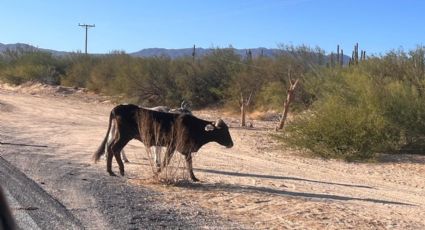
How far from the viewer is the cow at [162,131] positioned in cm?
1186

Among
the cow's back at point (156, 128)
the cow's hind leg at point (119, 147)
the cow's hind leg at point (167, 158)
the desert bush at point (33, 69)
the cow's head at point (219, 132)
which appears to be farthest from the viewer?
the desert bush at point (33, 69)

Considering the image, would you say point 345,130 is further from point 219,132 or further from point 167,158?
point 167,158

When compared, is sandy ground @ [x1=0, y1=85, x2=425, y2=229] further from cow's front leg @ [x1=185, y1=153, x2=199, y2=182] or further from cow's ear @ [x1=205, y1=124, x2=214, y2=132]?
cow's ear @ [x1=205, y1=124, x2=214, y2=132]

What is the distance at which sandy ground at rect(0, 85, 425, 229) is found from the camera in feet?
28.3

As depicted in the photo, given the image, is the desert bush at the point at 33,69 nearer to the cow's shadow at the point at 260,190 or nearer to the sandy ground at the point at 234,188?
the sandy ground at the point at 234,188

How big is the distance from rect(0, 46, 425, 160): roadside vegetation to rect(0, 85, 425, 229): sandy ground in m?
0.98

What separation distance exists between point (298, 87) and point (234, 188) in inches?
770

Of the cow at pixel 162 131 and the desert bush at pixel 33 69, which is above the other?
the desert bush at pixel 33 69

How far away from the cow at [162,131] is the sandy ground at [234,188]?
0.66 m

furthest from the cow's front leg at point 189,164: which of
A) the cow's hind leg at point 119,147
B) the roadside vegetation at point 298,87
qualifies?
the roadside vegetation at point 298,87

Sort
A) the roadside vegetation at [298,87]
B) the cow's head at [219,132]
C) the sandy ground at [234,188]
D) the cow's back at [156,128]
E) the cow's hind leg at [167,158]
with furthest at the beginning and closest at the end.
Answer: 1. the roadside vegetation at [298,87]
2. the cow's head at [219,132]
3. the cow's back at [156,128]
4. the cow's hind leg at [167,158]
5. the sandy ground at [234,188]

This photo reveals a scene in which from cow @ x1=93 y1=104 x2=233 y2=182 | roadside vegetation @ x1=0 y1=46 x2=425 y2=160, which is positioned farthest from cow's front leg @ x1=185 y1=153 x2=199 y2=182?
roadside vegetation @ x1=0 y1=46 x2=425 y2=160

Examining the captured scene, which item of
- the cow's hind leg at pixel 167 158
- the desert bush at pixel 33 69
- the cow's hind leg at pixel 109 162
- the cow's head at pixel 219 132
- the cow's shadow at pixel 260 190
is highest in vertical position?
the desert bush at pixel 33 69

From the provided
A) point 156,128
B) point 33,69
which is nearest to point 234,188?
point 156,128
